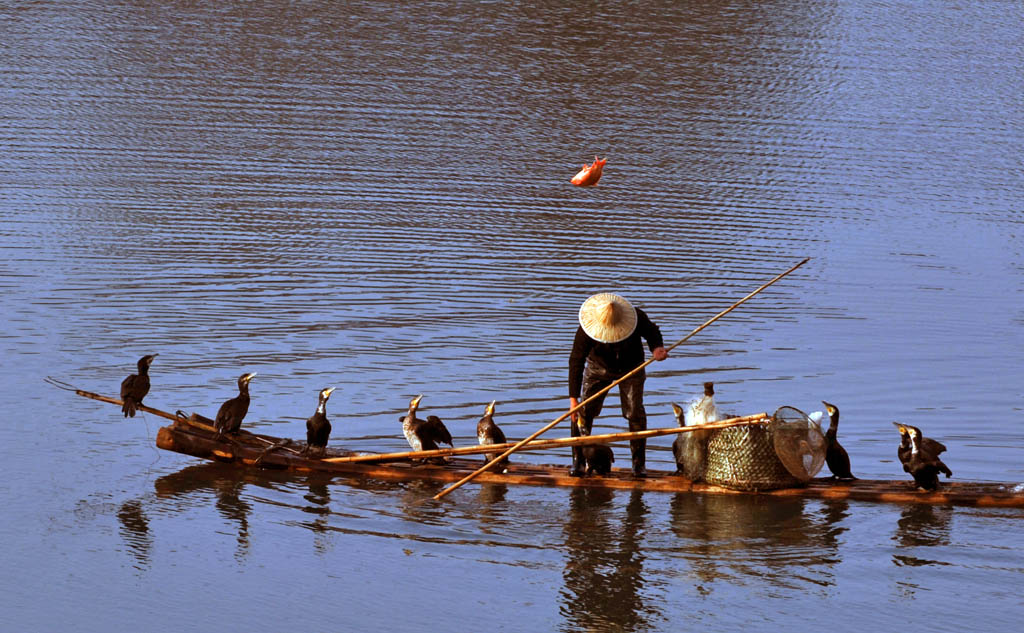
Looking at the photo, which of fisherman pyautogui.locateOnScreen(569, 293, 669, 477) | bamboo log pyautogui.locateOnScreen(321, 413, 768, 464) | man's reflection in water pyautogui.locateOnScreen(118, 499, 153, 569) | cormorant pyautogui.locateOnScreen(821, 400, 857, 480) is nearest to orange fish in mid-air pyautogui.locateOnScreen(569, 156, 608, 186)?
fisherman pyautogui.locateOnScreen(569, 293, 669, 477)

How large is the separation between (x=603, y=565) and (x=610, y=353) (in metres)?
1.95

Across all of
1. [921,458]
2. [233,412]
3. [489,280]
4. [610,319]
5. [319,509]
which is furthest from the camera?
[489,280]

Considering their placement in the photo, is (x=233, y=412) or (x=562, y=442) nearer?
(x=562, y=442)

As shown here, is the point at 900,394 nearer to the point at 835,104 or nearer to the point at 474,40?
the point at 835,104

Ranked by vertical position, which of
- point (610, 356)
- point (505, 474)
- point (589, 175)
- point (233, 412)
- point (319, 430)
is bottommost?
point (505, 474)

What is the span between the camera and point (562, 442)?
1080 cm

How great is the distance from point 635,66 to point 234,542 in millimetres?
20024

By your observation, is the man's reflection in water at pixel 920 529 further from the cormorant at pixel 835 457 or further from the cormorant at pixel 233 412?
the cormorant at pixel 233 412

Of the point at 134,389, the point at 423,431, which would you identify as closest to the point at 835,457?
the point at 423,431

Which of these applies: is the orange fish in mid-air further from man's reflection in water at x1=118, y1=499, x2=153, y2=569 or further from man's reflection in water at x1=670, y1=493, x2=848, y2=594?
man's reflection in water at x1=118, y1=499, x2=153, y2=569

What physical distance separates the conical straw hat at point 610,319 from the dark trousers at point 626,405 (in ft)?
1.37

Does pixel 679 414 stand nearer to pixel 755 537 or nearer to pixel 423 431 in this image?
pixel 755 537

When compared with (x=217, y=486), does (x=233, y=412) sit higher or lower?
higher

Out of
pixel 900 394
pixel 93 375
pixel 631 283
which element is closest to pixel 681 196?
pixel 631 283
